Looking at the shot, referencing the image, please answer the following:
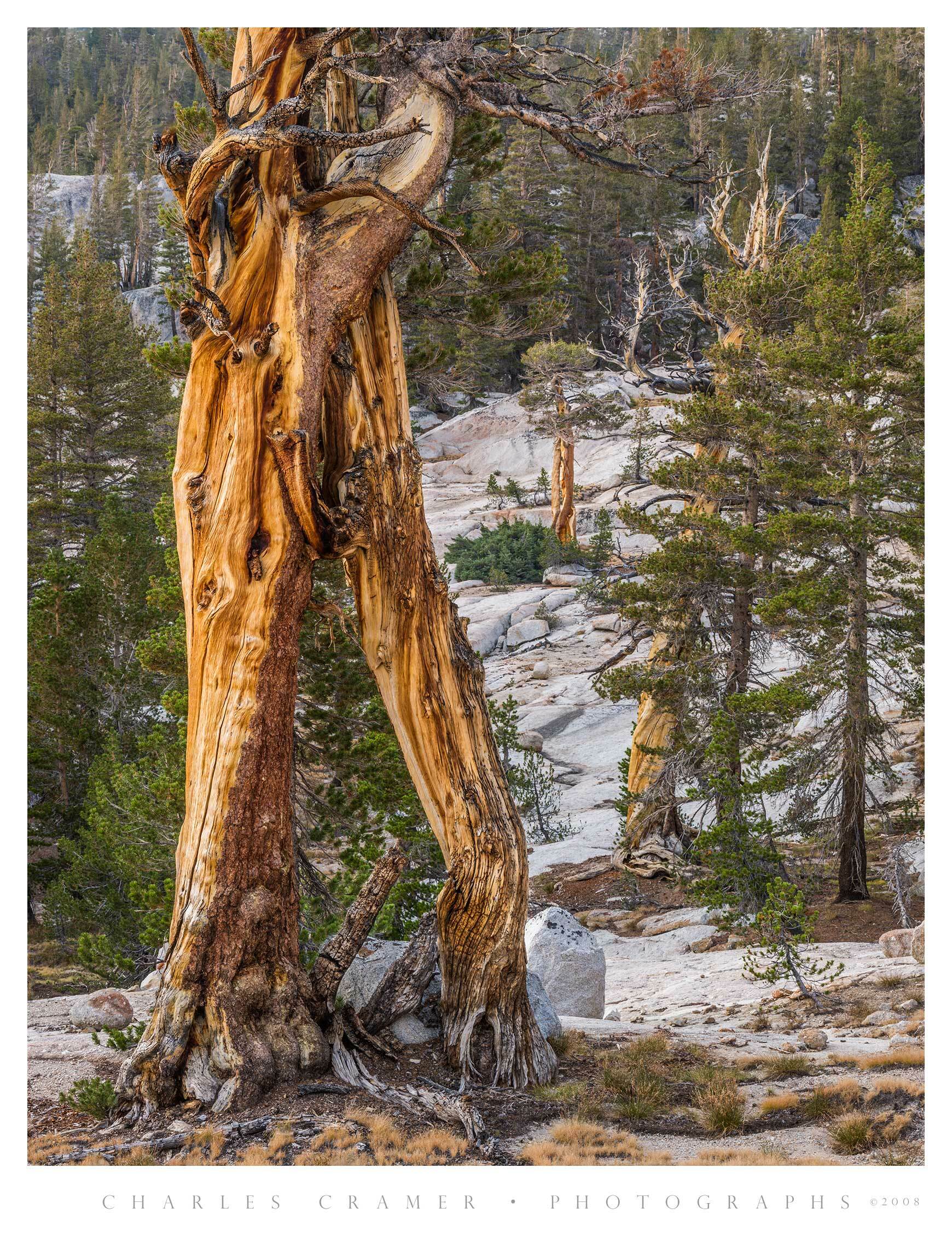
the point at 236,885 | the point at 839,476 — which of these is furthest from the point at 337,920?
the point at 839,476

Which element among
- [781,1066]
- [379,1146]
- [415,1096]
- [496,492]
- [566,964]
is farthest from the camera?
[496,492]

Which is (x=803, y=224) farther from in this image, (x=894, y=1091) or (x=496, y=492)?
(x=894, y=1091)

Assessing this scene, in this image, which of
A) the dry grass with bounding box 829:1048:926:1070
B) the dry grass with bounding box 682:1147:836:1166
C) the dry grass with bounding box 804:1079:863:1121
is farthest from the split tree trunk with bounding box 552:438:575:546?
the dry grass with bounding box 682:1147:836:1166

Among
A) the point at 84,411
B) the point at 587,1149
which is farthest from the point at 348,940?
the point at 84,411

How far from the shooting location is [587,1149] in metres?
4.38

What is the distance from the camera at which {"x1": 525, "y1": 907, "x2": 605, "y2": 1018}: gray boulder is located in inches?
293

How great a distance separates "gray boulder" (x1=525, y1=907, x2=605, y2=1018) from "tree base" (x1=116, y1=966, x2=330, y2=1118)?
2963 mm

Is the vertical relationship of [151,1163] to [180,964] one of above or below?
below

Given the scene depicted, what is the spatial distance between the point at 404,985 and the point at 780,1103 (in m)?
1.94

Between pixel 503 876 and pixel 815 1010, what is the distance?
124 inches

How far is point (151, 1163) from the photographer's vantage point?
4145mm

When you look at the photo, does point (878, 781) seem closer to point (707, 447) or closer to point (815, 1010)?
point (707, 447)

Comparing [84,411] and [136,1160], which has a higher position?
[84,411]

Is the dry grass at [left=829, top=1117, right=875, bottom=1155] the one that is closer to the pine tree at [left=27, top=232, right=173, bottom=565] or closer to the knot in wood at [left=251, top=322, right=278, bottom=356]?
the knot in wood at [left=251, top=322, right=278, bottom=356]
